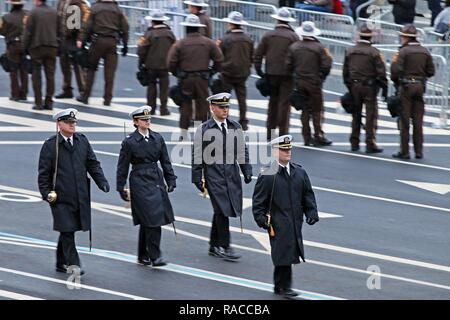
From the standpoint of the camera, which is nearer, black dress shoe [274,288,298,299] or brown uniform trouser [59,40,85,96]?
black dress shoe [274,288,298,299]

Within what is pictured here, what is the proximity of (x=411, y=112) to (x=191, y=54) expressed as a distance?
3691 mm

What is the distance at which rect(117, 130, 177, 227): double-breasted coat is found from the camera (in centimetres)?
1630

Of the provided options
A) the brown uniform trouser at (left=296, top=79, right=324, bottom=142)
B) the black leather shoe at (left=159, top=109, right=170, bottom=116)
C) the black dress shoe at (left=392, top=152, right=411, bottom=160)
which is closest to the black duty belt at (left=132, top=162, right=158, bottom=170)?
the brown uniform trouser at (left=296, top=79, right=324, bottom=142)

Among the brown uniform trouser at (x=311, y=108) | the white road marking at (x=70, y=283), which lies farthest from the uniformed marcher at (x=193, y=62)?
the white road marking at (x=70, y=283)

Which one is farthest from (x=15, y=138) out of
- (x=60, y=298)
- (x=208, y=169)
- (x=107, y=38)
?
(x=60, y=298)

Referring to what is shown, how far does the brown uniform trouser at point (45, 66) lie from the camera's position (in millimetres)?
25906

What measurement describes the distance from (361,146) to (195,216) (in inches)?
249

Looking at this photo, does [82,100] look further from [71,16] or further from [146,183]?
[146,183]

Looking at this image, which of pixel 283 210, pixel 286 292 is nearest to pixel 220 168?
pixel 283 210

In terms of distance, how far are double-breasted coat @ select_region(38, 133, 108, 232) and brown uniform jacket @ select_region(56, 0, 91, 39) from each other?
35.8ft

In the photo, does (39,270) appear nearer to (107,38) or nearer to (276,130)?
(276,130)

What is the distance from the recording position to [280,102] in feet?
79.8

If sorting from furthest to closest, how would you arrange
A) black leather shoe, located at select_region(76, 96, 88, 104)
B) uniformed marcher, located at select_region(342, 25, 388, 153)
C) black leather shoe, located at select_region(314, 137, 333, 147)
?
black leather shoe, located at select_region(76, 96, 88, 104) < black leather shoe, located at select_region(314, 137, 333, 147) < uniformed marcher, located at select_region(342, 25, 388, 153)

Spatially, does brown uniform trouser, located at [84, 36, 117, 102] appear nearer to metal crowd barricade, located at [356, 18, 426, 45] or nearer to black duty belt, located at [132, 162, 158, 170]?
metal crowd barricade, located at [356, 18, 426, 45]
